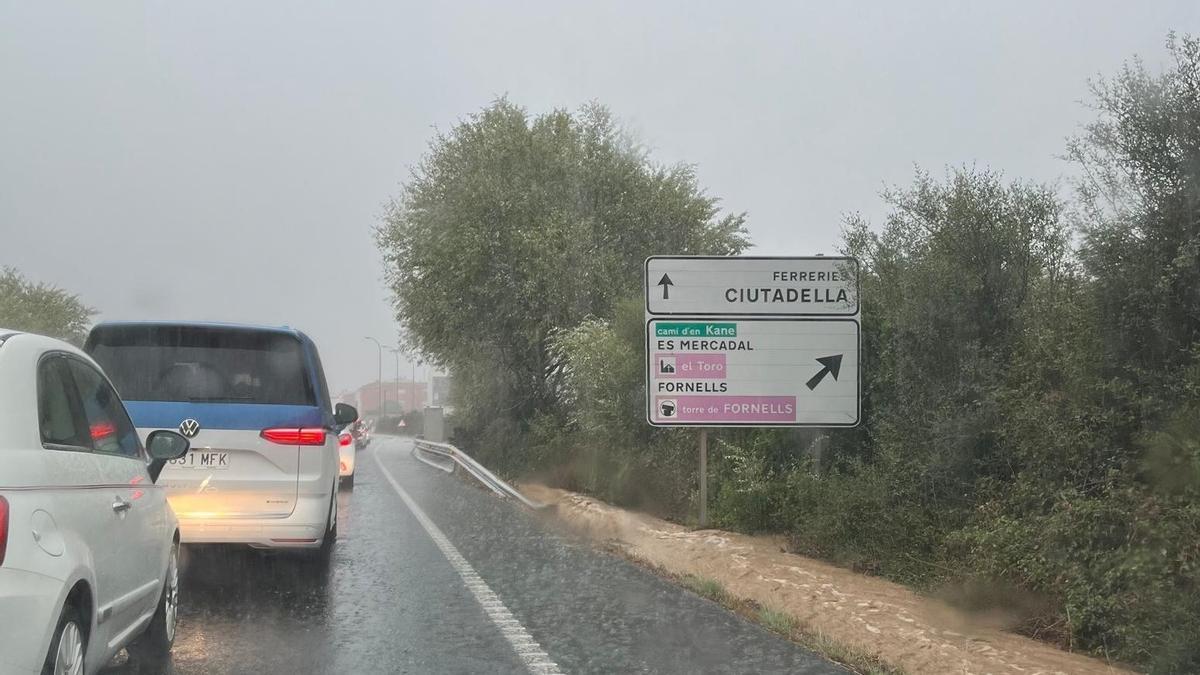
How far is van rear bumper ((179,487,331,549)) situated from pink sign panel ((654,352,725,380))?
5.01 m

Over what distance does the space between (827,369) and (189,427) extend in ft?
22.5

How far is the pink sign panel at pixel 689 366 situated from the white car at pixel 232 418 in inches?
188

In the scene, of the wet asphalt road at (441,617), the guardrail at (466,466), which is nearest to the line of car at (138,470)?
the wet asphalt road at (441,617)

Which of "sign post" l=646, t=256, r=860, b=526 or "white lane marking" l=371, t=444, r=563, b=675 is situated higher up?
"sign post" l=646, t=256, r=860, b=526

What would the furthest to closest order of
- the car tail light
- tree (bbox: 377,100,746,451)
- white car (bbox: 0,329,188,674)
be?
tree (bbox: 377,100,746,451) < the car tail light < white car (bbox: 0,329,188,674)

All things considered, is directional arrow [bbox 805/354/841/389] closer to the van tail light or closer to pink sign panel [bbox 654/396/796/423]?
pink sign panel [bbox 654/396/796/423]

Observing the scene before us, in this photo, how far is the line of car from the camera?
12.7 ft

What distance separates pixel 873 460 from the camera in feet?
37.5

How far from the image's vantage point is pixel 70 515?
13.8 feet

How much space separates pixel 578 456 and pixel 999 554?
11.9 meters

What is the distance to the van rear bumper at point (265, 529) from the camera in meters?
8.23

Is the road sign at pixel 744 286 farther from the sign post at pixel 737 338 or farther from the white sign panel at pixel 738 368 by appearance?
the white sign panel at pixel 738 368

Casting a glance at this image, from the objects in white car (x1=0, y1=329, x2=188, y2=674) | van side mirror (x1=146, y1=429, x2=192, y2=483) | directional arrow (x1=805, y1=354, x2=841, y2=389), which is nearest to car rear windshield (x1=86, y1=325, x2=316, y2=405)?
van side mirror (x1=146, y1=429, x2=192, y2=483)

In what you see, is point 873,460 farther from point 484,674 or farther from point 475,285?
point 475,285
